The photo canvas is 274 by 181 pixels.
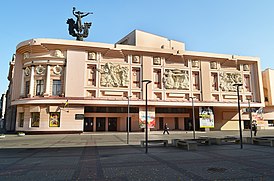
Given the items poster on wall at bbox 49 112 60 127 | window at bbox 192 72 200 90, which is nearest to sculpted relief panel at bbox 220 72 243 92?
window at bbox 192 72 200 90

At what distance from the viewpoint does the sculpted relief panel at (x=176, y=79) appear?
118ft

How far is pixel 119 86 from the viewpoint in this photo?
33.8m

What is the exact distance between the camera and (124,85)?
1335 inches

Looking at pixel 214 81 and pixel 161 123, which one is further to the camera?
pixel 214 81

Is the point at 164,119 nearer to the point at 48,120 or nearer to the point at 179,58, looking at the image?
the point at 179,58

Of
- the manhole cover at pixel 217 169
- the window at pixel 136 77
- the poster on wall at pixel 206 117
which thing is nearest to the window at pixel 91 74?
the window at pixel 136 77

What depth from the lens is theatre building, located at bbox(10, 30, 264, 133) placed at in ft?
102

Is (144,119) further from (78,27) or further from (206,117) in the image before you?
(78,27)

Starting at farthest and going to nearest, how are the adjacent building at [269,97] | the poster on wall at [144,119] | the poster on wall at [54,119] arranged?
the adjacent building at [269,97]
the poster on wall at [144,119]
the poster on wall at [54,119]

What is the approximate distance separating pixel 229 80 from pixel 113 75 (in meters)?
23.0

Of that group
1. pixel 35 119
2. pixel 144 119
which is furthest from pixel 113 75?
pixel 35 119

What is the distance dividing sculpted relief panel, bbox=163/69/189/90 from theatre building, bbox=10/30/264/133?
0.11 metres

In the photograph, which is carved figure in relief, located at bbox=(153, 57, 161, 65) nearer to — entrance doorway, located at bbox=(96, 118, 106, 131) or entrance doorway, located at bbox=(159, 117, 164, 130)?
entrance doorway, located at bbox=(159, 117, 164, 130)

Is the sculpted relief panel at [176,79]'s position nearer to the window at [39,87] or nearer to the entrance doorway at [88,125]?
the entrance doorway at [88,125]
